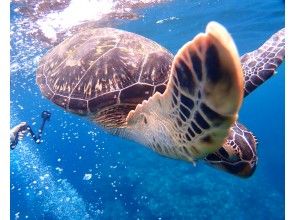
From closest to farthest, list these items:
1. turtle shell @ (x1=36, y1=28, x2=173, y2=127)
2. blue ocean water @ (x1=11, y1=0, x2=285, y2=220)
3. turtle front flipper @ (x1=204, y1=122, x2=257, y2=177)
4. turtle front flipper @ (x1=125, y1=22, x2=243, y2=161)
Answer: turtle front flipper @ (x1=125, y1=22, x2=243, y2=161)
turtle front flipper @ (x1=204, y1=122, x2=257, y2=177)
turtle shell @ (x1=36, y1=28, x2=173, y2=127)
blue ocean water @ (x1=11, y1=0, x2=285, y2=220)

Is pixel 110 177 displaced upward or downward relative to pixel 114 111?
downward

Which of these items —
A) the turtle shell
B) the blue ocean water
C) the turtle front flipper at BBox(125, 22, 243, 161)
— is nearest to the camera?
the turtle front flipper at BBox(125, 22, 243, 161)

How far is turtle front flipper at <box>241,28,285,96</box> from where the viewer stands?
2.55m

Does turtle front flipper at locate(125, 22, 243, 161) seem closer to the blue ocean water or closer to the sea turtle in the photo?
the sea turtle

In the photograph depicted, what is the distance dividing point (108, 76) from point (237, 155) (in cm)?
129

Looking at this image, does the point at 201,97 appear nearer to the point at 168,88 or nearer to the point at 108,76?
the point at 168,88

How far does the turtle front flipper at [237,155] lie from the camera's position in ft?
6.48

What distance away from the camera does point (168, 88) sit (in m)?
1.26

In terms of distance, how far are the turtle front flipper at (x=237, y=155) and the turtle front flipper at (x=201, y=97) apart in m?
0.46

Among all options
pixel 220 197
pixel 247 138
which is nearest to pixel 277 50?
pixel 247 138

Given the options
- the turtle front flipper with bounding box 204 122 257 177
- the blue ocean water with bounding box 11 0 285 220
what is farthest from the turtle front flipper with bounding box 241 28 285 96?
the blue ocean water with bounding box 11 0 285 220
